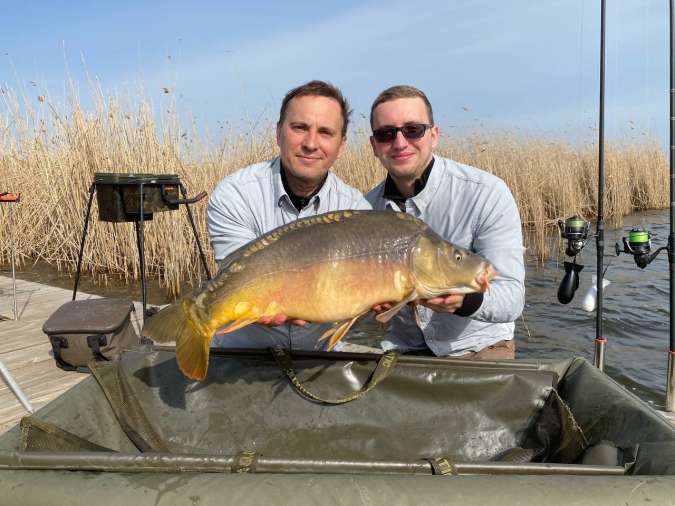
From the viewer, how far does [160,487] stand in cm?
107

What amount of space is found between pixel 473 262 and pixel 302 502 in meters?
0.87

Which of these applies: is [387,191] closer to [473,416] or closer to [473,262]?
[473,262]

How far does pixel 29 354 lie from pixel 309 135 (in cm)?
258

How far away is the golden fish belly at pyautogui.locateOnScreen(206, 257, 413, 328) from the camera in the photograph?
152 centimetres

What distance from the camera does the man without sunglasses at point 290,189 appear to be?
2.16 metres

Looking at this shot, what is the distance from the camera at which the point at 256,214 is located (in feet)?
7.39

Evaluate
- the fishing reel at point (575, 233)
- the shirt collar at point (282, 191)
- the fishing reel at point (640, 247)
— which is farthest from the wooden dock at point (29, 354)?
the fishing reel at point (640, 247)

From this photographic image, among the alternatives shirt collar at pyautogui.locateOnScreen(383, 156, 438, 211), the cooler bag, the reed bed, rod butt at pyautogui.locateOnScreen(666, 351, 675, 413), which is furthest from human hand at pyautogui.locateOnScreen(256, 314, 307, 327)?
the reed bed

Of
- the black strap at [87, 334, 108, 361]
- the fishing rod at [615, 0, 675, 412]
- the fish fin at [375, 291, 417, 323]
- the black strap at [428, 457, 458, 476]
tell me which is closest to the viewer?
the black strap at [428, 457, 458, 476]

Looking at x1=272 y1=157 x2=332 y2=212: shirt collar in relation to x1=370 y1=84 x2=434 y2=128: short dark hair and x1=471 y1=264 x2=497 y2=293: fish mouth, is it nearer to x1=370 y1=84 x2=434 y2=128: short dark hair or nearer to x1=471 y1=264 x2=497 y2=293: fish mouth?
x1=370 y1=84 x2=434 y2=128: short dark hair

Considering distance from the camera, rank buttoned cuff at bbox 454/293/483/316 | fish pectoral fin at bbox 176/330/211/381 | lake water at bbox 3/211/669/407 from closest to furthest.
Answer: fish pectoral fin at bbox 176/330/211/381, buttoned cuff at bbox 454/293/483/316, lake water at bbox 3/211/669/407

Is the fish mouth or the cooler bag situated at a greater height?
the fish mouth

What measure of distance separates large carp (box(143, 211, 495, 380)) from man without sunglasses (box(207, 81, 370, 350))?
0.62 m

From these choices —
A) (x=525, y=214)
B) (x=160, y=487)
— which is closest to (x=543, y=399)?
(x=160, y=487)
